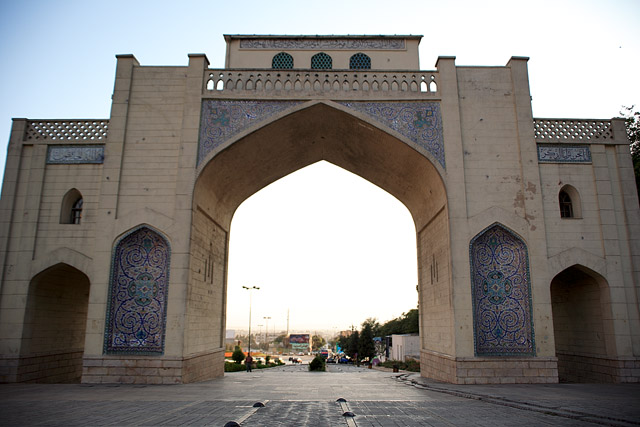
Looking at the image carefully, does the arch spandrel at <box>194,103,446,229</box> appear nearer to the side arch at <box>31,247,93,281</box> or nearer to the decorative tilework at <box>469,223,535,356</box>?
the decorative tilework at <box>469,223,535,356</box>

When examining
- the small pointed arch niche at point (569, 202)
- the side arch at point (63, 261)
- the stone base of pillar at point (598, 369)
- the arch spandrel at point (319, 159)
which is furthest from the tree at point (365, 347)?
the side arch at point (63, 261)

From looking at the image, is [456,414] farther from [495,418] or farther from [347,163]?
[347,163]

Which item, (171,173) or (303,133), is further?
(303,133)

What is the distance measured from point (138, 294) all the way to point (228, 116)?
447 cm

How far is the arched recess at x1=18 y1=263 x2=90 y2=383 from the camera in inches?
381

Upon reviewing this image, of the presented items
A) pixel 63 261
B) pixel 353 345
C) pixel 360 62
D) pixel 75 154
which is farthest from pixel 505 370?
pixel 353 345

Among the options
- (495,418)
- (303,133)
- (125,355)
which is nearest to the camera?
(495,418)

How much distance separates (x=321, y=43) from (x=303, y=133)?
365 centimetres

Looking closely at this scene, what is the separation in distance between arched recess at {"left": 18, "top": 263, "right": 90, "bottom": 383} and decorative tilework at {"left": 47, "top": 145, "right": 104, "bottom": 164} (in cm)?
239

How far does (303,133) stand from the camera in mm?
11711

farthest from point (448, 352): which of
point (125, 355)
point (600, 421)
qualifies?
point (125, 355)

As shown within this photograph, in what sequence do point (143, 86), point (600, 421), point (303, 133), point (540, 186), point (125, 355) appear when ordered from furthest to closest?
point (303, 133) → point (143, 86) → point (540, 186) → point (125, 355) → point (600, 421)

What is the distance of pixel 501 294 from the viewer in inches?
380

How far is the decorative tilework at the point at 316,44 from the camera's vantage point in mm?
13609
